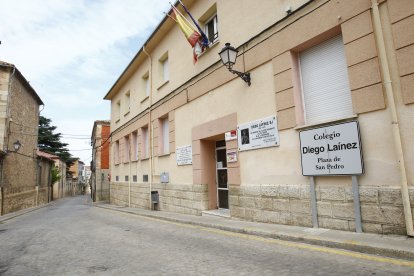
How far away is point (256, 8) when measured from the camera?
25.2ft

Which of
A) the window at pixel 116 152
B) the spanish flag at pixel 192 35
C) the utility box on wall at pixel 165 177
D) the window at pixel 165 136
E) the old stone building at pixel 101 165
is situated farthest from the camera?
the old stone building at pixel 101 165

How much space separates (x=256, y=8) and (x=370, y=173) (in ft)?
16.4

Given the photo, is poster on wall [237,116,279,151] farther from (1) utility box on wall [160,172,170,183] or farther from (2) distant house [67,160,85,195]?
(2) distant house [67,160,85,195]

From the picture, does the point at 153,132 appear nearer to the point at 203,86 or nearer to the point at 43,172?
the point at 203,86

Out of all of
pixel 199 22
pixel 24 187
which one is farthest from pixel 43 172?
pixel 199 22

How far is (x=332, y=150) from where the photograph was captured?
5566 millimetres

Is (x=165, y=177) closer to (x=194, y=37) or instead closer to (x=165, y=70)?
(x=165, y=70)

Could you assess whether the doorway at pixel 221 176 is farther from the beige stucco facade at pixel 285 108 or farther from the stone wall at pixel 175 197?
the stone wall at pixel 175 197

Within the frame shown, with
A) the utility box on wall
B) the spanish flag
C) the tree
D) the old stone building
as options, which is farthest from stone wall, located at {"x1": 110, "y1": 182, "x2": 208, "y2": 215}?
the tree

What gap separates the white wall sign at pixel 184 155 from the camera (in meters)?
10.4

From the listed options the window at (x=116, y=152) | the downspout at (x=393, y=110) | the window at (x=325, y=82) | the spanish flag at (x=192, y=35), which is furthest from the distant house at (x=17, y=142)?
the downspout at (x=393, y=110)

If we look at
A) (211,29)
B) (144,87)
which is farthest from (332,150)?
(144,87)

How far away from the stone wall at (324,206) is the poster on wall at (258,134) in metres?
1.03

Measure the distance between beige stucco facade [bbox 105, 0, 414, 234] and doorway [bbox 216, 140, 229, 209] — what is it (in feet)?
0.59
